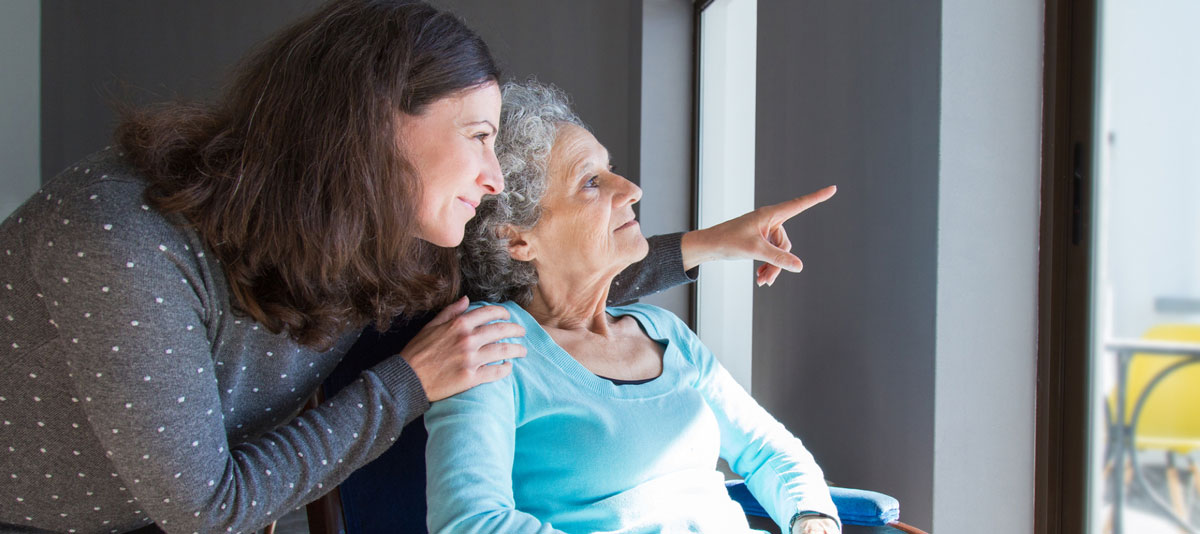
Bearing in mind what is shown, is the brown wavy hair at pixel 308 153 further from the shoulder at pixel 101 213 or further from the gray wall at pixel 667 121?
the gray wall at pixel 667 121

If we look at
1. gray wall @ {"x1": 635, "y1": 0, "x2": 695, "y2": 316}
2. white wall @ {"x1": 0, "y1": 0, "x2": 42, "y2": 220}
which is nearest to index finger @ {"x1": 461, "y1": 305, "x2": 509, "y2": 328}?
gray wall @ {"x1": 635, "y1": 0, "x2": 695, "y2": 316}

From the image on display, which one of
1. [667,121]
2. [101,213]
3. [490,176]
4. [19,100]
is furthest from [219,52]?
[101,213]

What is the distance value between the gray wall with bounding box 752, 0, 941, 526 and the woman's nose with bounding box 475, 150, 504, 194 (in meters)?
0.90

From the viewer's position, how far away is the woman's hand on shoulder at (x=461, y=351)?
1.29m

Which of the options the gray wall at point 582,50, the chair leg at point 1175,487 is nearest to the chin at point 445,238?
the chair leg at point 1175,487

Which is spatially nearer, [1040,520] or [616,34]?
[1040,520]

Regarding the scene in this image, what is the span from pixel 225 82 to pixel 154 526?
0.69 metres

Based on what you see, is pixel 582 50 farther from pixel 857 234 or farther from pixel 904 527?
pixel 904 527

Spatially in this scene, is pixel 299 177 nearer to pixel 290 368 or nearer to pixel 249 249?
pixel 249 249

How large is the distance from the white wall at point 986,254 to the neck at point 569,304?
0.68 metres

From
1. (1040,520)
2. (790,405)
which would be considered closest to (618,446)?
(1040,520)

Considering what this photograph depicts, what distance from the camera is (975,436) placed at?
1732mm

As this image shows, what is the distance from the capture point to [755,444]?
1.68m

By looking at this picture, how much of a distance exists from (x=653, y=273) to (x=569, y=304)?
0.28m
